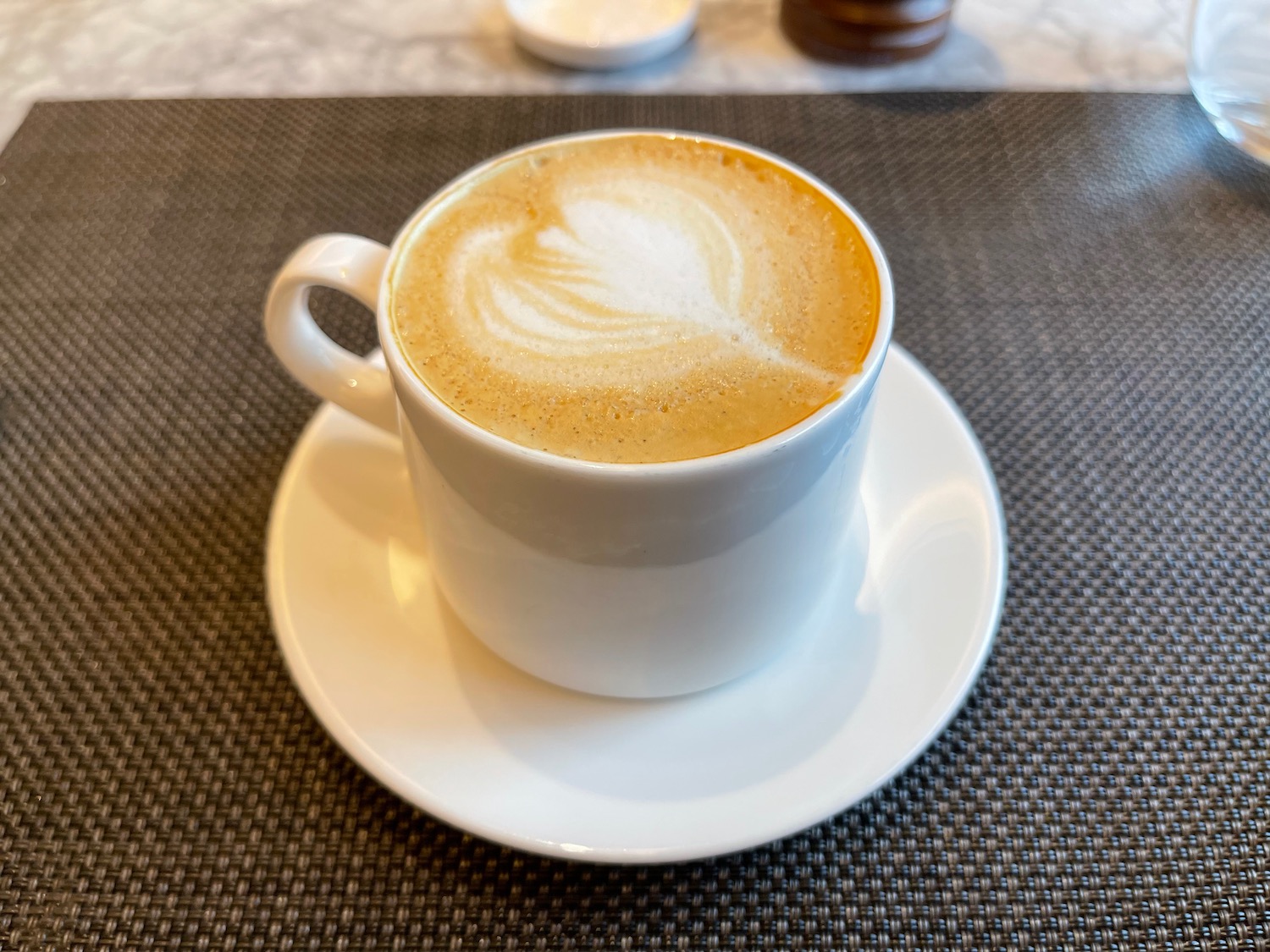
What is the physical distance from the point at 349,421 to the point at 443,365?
20 centimetres

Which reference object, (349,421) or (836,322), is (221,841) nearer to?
(349,421)

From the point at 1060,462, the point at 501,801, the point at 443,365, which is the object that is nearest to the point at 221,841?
the point at 501,801

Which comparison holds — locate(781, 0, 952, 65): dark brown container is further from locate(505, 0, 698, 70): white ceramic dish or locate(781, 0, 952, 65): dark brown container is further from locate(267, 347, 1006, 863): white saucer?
locate(267, 347, 1006, 863): white saucer

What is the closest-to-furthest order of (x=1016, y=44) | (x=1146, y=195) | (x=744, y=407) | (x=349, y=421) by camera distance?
(x=744, y=407) < (x=349, y=421) < (x=1146, y=195) < (x=1016, y=44)

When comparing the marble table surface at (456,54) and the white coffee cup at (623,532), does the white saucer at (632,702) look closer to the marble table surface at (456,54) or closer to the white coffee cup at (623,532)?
the white coffee cup at (623,532)

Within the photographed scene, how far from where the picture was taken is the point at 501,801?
0.43 metres

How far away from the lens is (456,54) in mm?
1056

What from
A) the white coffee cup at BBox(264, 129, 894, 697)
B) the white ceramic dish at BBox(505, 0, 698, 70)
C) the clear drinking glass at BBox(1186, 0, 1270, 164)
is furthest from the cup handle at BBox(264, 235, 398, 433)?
the clear drinking glass at BBox(1186, 0, 1270, 164)

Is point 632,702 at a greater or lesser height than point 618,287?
lesser

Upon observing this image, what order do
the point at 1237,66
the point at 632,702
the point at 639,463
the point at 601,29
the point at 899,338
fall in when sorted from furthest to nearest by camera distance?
1. the point at 601,29
2. the point at 1237,66
3. the point at 899,338
4. the point at 632,702
5. the point at 639,463

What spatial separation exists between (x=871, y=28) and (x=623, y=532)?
2.73 feet

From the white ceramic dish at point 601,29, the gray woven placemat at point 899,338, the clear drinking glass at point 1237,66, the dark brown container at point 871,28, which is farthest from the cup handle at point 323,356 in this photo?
the clear drinking glass at point 1237,66

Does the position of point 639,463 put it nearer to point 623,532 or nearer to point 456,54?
point 623,532

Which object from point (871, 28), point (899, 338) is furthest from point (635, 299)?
point (871, 28)
